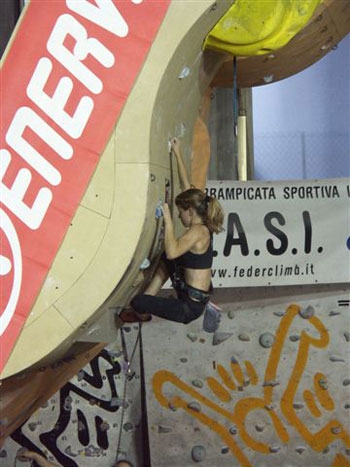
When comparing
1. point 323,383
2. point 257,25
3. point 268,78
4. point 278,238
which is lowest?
point 323,383

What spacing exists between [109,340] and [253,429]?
3241 mm

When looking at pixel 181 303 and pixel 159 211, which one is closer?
pixel 159 211

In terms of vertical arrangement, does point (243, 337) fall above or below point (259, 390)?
above

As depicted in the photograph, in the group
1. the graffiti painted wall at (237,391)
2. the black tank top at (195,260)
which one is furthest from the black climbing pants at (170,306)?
the graffiti painted wall at (237,391)

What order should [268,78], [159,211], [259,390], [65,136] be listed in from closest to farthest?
[65,136], [159,211], [268,78], [259,390]

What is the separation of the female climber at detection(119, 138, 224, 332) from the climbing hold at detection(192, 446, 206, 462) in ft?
8.99

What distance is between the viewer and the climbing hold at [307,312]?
7.32 m

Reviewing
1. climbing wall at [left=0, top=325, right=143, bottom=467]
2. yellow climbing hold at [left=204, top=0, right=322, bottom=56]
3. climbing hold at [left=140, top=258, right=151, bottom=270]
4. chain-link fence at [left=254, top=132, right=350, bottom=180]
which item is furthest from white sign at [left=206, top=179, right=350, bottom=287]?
climbing hold at [left=140, top=258, right=151, bottom=270]

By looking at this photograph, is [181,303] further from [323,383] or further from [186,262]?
[323,383]

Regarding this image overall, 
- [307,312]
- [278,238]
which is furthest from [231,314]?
[278,238]

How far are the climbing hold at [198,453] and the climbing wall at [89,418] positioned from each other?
0.48m

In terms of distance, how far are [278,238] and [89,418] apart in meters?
1.97

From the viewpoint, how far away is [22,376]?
14.8 ft

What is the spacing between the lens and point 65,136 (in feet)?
13.7
